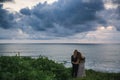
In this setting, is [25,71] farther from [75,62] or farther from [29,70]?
[75,62]

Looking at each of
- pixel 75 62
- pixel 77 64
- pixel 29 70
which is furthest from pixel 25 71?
pixel 77 64

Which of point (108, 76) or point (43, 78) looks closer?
point (43, 78)

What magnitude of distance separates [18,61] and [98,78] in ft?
26.5

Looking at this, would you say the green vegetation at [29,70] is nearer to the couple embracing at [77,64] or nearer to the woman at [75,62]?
the couple embracing at [77,64]

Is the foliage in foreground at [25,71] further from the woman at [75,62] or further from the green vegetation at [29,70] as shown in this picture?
the woman at [75,62]

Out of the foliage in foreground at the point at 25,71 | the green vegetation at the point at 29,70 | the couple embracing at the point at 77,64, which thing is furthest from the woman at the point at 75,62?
the foliage in foreground at the point at 25,71

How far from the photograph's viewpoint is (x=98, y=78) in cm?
2914

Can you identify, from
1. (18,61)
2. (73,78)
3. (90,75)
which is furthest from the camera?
(90,75)

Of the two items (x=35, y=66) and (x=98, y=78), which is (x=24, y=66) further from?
(x=98, y=78)

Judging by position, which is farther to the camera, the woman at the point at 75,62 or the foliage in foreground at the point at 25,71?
the woman at the point at 75,62

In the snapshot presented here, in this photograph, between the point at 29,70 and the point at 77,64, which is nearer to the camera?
the point at 29,70

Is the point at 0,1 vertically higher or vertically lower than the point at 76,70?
higher

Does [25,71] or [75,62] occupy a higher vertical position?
[75,62]

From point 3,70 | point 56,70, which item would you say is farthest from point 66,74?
point 3,70
